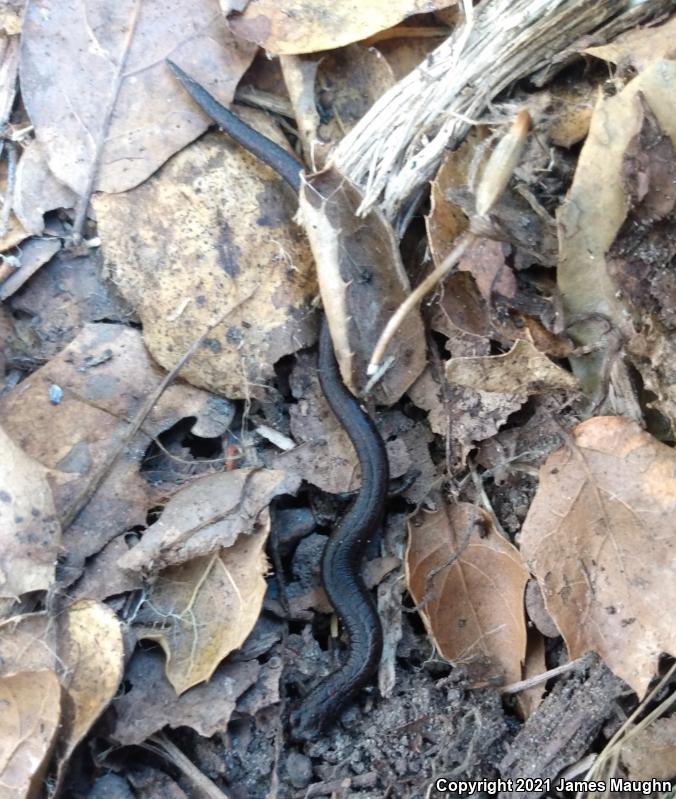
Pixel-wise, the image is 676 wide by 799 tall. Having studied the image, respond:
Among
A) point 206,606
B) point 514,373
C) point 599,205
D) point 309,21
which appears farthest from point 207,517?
point 309,21

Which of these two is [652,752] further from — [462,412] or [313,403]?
[313,403]

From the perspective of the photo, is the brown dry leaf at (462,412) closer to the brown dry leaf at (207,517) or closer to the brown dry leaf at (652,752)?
the brown dry leaf at (207,517)

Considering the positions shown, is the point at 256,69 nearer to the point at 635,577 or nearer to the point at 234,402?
the point at 234,402

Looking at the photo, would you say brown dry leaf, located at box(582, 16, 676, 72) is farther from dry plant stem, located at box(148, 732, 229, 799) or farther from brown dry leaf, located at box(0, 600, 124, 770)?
dry plant stem, located at box(148, 732, 229, 799)

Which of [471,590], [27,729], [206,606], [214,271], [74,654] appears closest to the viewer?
[27,729]

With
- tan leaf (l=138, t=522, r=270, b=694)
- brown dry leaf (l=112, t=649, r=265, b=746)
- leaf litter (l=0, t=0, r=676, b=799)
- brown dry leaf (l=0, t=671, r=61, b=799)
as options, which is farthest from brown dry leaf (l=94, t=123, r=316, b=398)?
brown dry leaf (l=0, t=671, r=61, b=799)

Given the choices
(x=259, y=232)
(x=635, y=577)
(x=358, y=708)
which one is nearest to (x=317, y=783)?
(x=358, y=708)

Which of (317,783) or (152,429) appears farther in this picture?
(152,429)
